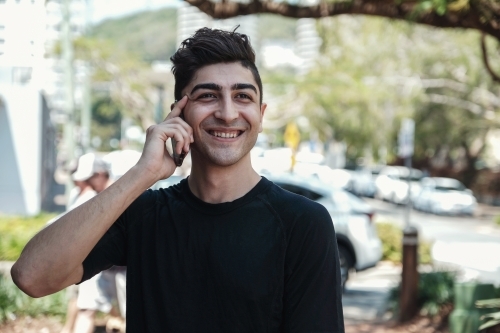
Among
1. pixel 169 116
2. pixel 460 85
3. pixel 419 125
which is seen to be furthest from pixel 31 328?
pixel 419 125

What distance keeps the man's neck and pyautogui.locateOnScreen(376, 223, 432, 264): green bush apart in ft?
46.4

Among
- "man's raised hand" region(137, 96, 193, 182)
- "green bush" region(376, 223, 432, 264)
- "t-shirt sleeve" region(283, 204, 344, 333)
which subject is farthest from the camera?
"green bush" region(376, 223, 432, 264)

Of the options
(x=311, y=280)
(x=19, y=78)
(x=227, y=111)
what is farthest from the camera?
(x=19, y=78)

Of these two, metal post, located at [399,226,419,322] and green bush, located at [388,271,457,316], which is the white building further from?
green bush, located at [388,271,457,316]

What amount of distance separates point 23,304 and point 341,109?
100 feet

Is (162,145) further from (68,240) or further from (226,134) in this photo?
(68,240)

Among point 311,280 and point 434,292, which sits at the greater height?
point 311,280

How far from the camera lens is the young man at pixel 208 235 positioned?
2244 millimetres

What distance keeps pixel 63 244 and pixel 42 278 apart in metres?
0.12

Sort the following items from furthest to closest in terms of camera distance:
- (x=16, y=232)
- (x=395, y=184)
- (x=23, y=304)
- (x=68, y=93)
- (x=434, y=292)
A: (x=395, y=184) < (x=68, y=93) < (x=16, y=232) < (x=434, y=292) < (x=23, y=304)

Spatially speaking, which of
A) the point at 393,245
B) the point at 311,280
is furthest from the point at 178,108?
the point at 393,245

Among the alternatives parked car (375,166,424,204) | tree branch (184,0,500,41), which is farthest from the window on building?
parked car (375,166,424,204)

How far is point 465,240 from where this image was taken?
76.2 feet

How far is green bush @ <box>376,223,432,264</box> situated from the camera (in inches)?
643
